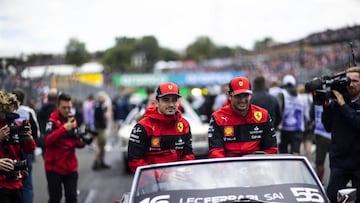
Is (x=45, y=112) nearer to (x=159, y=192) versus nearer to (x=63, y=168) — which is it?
(x=63, y=168)

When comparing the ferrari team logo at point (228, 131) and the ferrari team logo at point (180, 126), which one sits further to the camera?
the ferrari team logo at point (228, 131)

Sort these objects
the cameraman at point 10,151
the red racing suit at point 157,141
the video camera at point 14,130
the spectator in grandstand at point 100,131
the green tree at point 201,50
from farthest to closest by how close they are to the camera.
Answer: the green tree at point 201,50 < the spectator in grandstand at point 100,131 < the video camera at point 14,130 < the cameraman at point 10,151 < the red racing suit at point 157,141

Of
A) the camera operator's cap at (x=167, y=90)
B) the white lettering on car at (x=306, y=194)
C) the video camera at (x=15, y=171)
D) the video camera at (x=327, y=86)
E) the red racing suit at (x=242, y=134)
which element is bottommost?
the white lettering on car at (x=306, y=194)

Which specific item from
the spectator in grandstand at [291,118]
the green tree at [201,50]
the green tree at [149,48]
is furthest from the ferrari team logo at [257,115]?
the green tree at [201,50]

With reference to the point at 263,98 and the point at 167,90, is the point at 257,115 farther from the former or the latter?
the point at 263,98

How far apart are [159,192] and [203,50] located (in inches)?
4729

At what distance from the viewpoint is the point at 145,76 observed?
5091cm

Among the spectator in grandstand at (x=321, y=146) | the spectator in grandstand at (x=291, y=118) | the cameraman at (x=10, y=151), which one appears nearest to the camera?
the cameraman at (x=10, y=151)

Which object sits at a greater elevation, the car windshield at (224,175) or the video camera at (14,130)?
the video camera at (14,130)

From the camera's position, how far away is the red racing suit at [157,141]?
5738mm

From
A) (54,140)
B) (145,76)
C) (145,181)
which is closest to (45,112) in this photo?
(54,140)

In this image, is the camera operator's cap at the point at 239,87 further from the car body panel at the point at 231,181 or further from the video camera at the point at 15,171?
the video camera at the point at 15,171

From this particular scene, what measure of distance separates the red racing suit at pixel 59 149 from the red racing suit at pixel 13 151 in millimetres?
1068

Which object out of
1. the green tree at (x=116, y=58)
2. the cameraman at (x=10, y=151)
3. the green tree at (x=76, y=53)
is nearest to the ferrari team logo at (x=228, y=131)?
the cameraman at (x=10, y=151)
